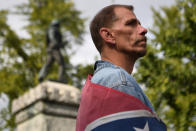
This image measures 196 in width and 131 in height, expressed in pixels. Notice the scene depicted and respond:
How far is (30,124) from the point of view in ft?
21.2

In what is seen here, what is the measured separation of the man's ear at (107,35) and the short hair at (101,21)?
0.02 metres

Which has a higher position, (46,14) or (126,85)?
(46,14)

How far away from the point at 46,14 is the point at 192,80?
10721mm

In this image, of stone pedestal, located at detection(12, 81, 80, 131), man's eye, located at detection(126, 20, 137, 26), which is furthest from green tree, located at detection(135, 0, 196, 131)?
man's eye, located at detection(126, 20, 137, 26)

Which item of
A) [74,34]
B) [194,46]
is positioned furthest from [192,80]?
[74,34]

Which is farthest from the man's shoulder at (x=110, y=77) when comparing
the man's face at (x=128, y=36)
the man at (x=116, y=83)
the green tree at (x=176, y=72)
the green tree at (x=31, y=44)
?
the green tree at (x=31, y=44)

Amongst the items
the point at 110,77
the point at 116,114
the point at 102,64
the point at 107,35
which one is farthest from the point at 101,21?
the point at 116,114

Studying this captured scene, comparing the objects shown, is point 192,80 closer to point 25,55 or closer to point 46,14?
point 25,55

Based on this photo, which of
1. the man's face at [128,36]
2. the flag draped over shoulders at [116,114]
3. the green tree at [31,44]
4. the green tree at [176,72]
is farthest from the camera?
the green tree at [31,44]

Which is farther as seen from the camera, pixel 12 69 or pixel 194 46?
pixel 12 69

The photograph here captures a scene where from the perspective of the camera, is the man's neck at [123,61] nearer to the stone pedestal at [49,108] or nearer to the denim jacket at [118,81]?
the denim jacket at [118,81]

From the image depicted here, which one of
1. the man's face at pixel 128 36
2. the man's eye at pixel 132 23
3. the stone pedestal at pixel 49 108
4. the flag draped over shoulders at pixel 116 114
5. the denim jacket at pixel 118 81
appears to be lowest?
the stone pedestal at pixel 49 108

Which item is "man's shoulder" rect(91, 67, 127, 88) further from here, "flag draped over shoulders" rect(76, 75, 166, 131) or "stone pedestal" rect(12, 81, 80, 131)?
"stone pedestal" rect(12, 81, 80, 131)

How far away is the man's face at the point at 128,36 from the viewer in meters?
1.48
